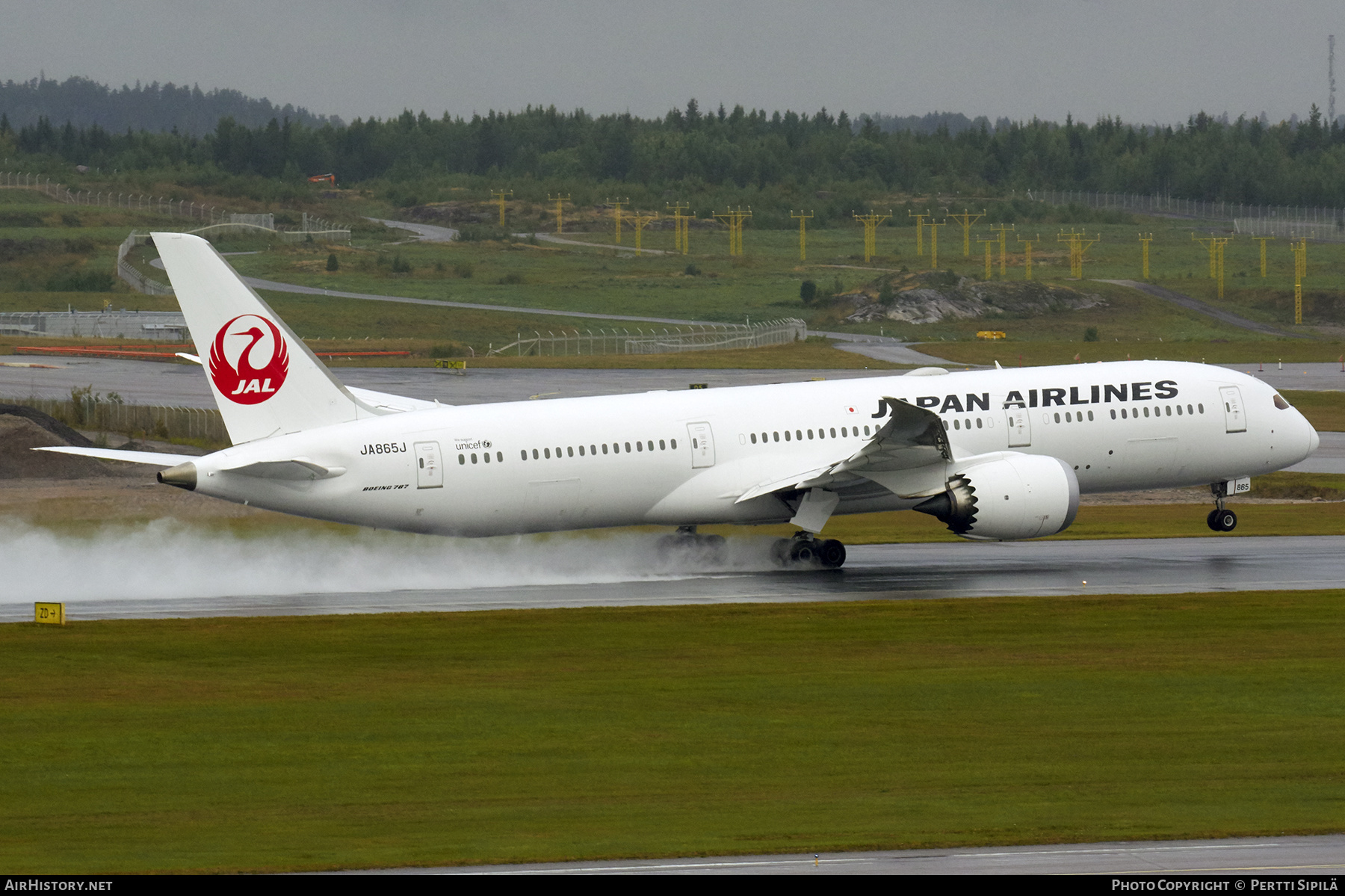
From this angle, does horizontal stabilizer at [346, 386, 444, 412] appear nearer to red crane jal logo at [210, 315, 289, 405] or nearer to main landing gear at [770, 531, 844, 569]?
red crane jal logo at [210, 315, 289, 405]

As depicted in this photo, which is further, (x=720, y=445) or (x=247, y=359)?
(x=720, y=445)

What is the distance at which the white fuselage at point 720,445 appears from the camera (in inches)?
1475

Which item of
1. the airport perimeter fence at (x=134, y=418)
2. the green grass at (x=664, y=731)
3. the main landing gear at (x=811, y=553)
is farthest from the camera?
the airport perimeter fence at (x=134, y=418)

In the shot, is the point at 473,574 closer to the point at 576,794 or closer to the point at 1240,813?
the point at 576,794

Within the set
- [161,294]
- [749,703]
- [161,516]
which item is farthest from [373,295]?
[749,703]

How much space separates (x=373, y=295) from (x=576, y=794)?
13541 centimetres

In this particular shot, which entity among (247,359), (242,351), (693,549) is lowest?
(693,549)

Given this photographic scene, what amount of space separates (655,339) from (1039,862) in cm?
10514

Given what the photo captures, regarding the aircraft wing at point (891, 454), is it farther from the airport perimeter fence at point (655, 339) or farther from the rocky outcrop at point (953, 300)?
the rocky outcrop at point (953, 300)

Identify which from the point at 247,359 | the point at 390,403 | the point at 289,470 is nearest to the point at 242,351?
the point at 247,359

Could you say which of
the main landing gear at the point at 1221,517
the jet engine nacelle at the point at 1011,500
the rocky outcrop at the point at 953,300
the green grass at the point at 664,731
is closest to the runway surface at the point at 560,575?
the main landing gear at the point at 1221,517

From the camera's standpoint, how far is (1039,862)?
17250mm

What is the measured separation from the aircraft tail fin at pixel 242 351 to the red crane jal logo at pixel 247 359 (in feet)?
0.05

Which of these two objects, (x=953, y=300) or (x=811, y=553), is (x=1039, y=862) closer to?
(x=811, y=553)
